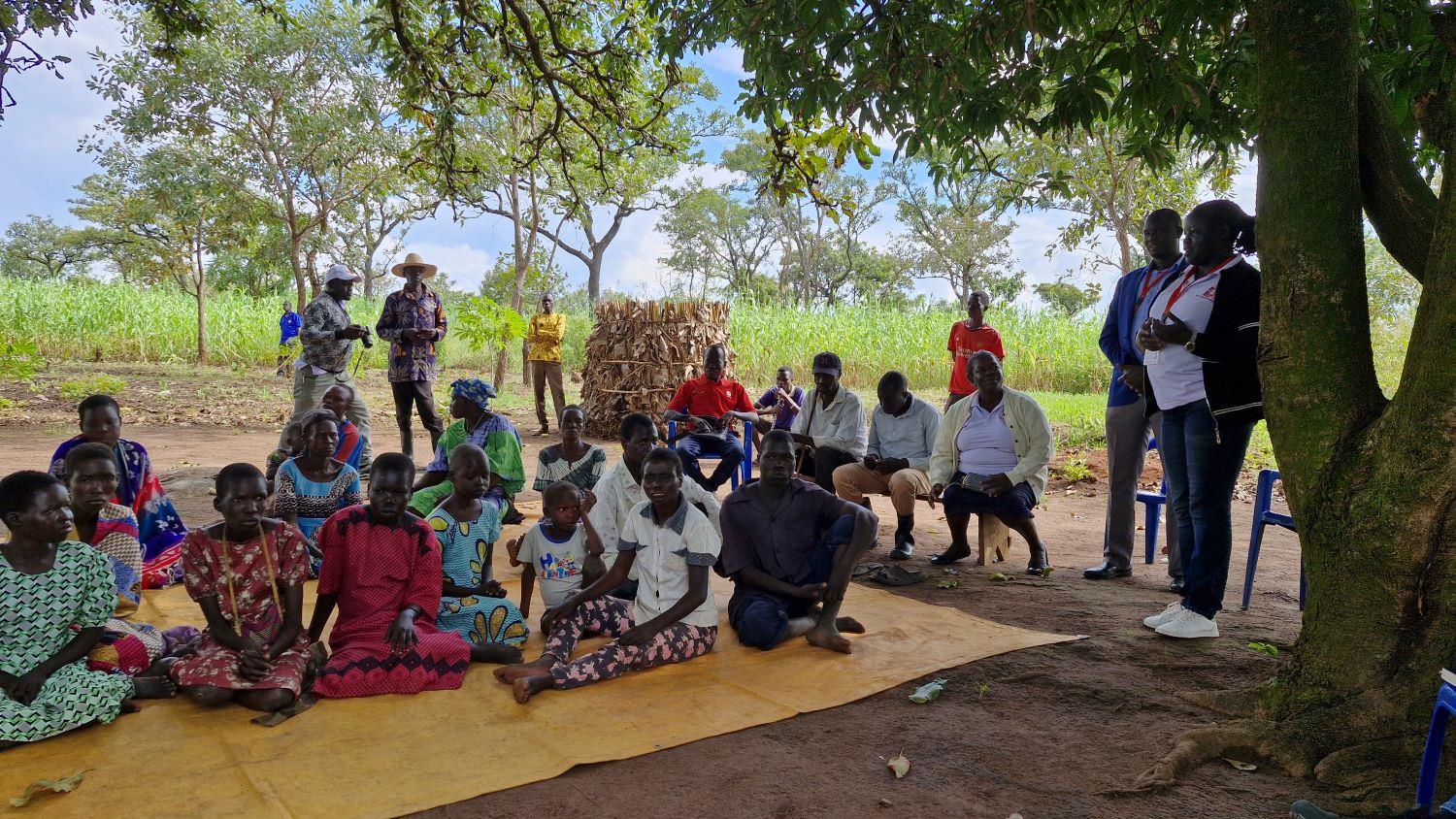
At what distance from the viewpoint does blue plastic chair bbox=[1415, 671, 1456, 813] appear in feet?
6.97

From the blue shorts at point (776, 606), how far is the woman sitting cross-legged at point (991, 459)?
4.80ft

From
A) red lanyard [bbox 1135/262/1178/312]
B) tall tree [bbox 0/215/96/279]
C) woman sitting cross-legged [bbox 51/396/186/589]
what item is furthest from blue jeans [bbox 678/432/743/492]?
tall tree [bbox 0/215/96/279]

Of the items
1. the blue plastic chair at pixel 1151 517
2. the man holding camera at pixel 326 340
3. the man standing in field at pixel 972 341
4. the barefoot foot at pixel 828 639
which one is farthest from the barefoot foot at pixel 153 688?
the man standing in field at pixel 972 341

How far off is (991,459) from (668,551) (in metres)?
2.48

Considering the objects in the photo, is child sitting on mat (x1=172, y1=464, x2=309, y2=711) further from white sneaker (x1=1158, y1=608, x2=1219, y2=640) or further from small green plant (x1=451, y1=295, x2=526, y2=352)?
small green plant (x1=451, y1=295, x2=526, y2=352)

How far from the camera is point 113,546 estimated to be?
4.14 m

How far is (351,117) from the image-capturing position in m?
14.5

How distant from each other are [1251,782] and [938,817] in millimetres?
946

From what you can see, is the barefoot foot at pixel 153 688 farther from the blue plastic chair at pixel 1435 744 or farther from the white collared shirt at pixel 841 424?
the white collared shirt at pixel 841 424

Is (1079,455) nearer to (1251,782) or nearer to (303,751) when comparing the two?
(1251,782)

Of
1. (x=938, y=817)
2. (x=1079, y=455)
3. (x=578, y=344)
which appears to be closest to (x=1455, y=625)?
(x=938, y=817)

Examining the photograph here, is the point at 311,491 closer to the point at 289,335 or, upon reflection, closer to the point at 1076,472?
the point at 1076,472

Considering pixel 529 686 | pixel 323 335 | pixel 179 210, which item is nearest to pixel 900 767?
pixel 529 686

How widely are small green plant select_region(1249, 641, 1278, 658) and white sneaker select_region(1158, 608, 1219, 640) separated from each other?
162mm
